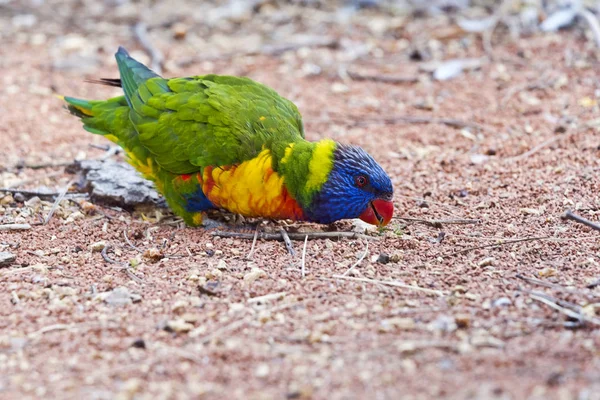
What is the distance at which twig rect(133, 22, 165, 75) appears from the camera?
24.9 feet

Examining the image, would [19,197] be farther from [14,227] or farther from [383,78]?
[383,78]

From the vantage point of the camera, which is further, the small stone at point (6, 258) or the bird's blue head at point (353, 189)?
the bird's blue head at point (353, 189)

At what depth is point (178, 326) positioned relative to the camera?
122 inches

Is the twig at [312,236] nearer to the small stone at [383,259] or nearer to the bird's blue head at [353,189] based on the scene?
the bird's blue head at [353,189]

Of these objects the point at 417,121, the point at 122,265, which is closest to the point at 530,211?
the point at 417,121

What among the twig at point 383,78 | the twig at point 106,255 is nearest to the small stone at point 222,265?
the twig at point 106,255

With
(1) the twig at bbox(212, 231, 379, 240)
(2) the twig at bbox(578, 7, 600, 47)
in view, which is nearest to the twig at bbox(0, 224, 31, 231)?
(1) the twig at bbox(212, 231, 379, 240)

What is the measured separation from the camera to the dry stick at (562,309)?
2913 millimetres

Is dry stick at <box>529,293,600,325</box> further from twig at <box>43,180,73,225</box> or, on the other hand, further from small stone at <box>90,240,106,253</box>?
twig at <box>43,180,73,225</box>

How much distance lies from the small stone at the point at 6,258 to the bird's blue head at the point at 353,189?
171 cm

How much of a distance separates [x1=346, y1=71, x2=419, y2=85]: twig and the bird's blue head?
10.8 ft

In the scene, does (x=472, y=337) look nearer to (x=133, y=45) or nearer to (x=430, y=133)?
(x=430, y=133)

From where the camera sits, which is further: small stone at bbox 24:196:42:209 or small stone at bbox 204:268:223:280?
small stone at bbox 24:196:42:209

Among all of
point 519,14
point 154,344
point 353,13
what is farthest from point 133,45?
point 154,344
